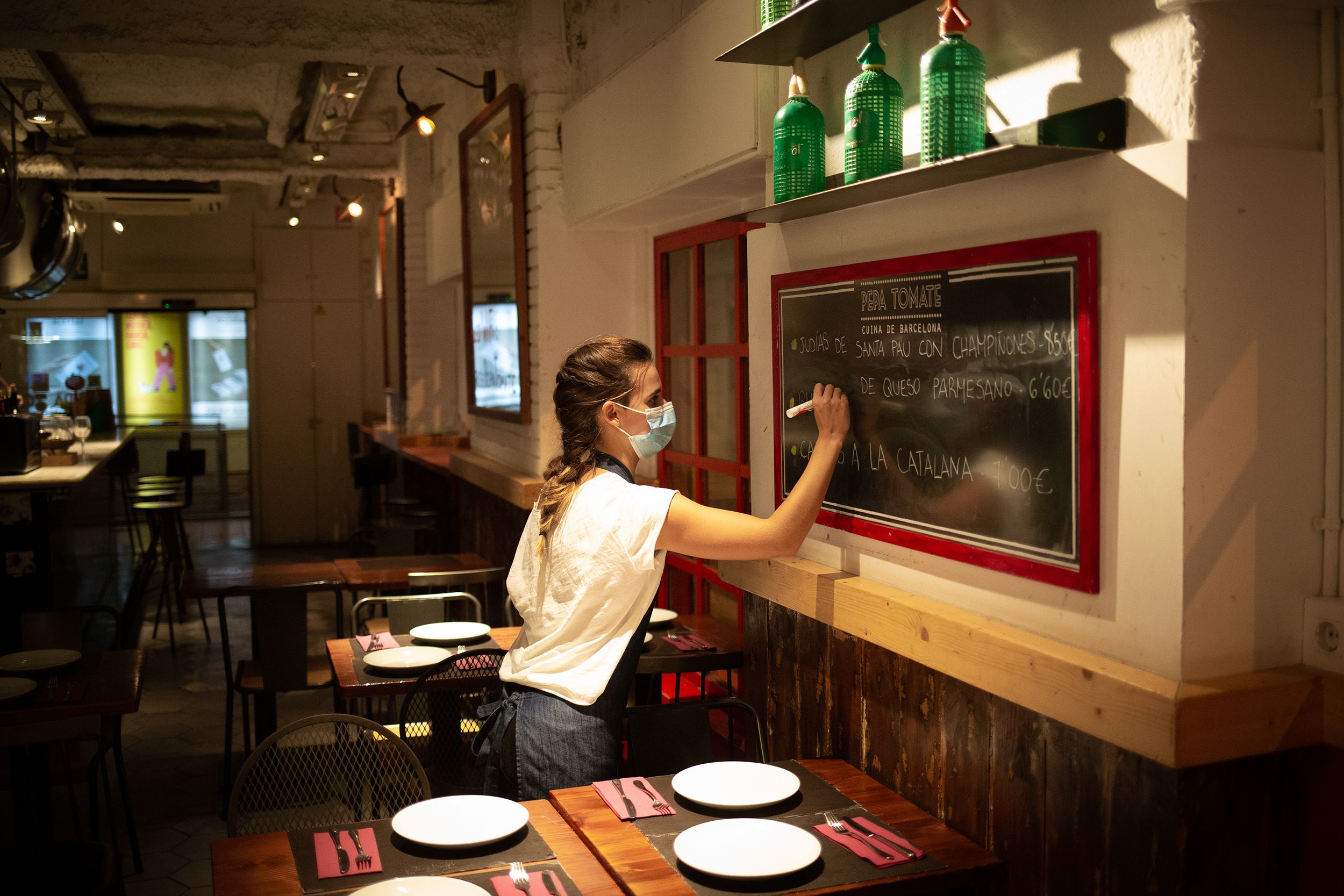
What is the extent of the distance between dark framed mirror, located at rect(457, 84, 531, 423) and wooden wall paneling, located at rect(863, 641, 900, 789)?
2.70 m

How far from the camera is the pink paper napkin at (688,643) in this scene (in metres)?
3.34

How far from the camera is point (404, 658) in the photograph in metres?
3.38

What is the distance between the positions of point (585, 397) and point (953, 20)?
1063 mm

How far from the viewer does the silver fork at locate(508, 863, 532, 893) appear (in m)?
1.88

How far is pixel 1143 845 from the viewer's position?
67.7 inches

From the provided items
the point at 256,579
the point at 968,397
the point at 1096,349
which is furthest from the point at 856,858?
the point at 256,579

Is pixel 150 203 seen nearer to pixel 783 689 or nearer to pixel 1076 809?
pixel 783 689

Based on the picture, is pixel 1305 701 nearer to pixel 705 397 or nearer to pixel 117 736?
pixel 705 397

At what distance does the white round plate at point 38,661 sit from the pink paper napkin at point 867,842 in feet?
8.20

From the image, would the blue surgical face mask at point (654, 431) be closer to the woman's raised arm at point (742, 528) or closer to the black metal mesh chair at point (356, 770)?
the woman's raised arm at point (742, 528)

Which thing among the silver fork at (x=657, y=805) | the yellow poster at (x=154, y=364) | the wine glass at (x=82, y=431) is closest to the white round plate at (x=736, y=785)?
the silver fork at (x=657, y=805)

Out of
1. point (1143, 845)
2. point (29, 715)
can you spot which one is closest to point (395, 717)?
point (29, 715)

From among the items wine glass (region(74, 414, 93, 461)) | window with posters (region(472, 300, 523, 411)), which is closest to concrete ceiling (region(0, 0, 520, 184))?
window with posters (region(472, 300, 523, 411))

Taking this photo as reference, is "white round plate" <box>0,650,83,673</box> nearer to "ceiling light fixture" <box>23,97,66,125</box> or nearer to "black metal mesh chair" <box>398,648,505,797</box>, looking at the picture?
"black metal mesh chair" <box>398,648,505,797</box>
